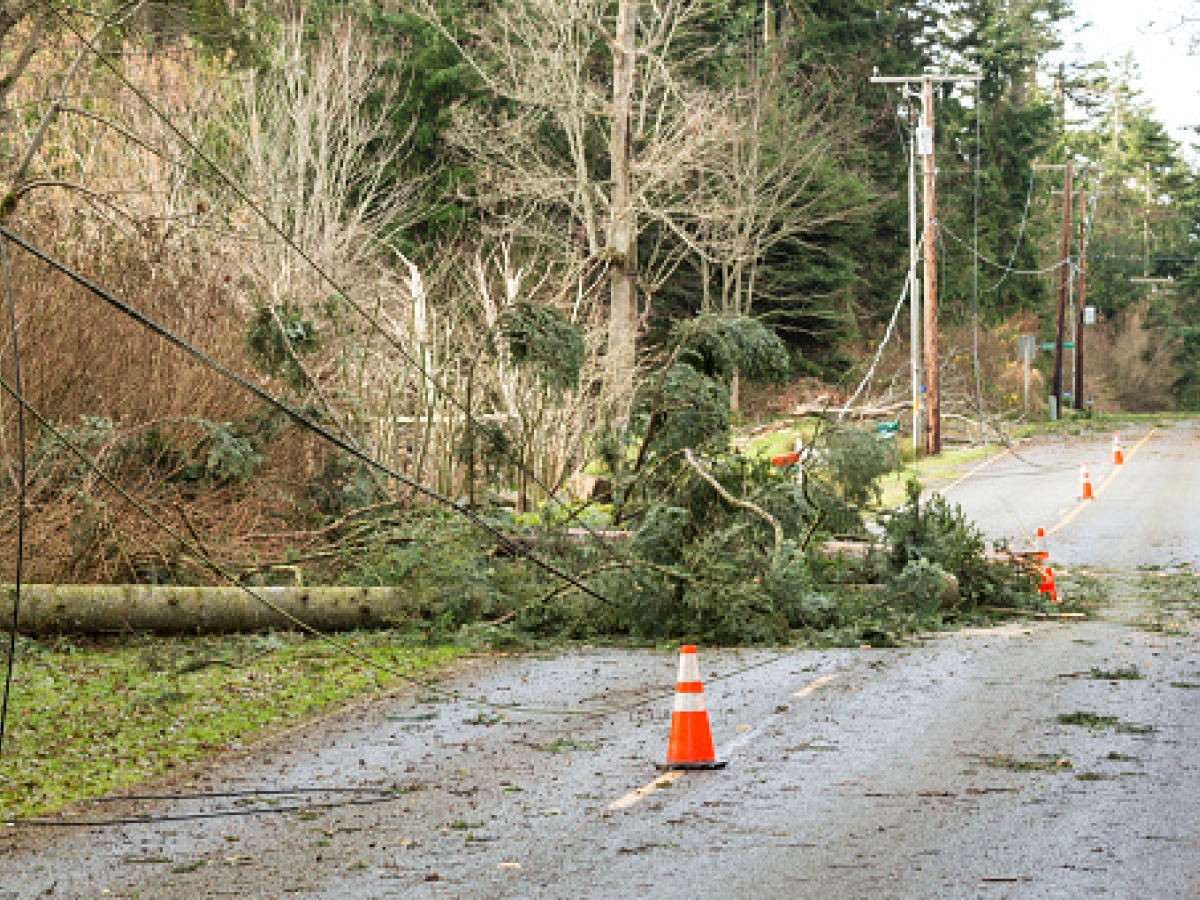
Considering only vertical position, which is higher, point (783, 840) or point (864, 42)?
point (864, 42)

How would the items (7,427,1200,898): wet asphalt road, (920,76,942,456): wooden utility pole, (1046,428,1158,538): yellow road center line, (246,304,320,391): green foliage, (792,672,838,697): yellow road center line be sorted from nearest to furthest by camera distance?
(7,427,1200,898): wet asphalt road < (792,672,838,697): yellow road center line < (246,304,320,391): green foliage < (1046,428,1158,538): yellow road center line < (920,76,942,456): wooden utility pole

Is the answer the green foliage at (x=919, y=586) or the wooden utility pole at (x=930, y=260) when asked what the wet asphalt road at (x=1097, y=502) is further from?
the green foliage at (x=919, y=586)

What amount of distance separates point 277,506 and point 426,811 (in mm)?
9427

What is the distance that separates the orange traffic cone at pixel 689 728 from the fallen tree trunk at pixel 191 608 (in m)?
5.12

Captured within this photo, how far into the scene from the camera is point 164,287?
2031 centimetres

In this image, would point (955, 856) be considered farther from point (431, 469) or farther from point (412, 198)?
point (412, 198)

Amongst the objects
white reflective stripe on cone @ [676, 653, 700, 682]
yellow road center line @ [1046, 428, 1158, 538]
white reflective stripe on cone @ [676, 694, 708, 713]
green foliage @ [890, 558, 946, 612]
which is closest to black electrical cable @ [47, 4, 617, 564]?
green foliage @ [890, 558, 946, 612]

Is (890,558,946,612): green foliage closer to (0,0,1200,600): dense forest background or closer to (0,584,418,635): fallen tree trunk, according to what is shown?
(0,0,1200,600): dense forest background

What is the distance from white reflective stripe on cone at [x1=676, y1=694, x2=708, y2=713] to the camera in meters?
9.58

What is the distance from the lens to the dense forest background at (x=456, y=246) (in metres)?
17.0

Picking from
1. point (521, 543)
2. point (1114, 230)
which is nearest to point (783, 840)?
point (521, 543)

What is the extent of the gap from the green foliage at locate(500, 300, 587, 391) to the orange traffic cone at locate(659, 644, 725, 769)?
8.48m

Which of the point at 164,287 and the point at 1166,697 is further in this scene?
the point at 164,287

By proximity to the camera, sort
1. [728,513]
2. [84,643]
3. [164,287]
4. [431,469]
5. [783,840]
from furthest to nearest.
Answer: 1. [431,469]
2. [164,287]
3. [728,513]
4. [84,643]
5. [783,840]
